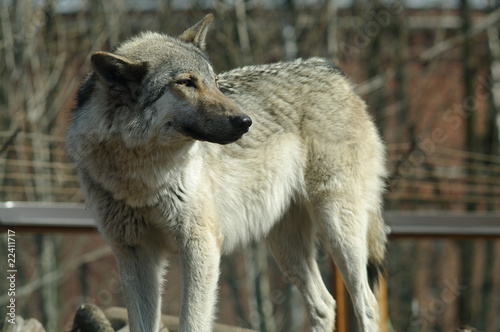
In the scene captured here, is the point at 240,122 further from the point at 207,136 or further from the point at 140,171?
the point at 140,171

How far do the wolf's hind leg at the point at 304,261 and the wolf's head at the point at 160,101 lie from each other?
1526 mm

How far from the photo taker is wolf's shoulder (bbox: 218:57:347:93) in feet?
14.6

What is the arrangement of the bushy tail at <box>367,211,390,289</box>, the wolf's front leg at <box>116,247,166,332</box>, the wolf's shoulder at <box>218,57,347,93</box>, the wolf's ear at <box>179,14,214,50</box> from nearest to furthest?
the wolf's front leg at <box>116,247,166,332</box>
the wolf's ear at <box>179,14,214,50</box>
the wolf's shoulder at <box>218,57,347,93</box>
the bushy tail at <box>367,211,390,289</box>

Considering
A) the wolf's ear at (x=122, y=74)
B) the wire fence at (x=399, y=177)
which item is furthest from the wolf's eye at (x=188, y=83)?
the wire fence at (x=399, y=177)

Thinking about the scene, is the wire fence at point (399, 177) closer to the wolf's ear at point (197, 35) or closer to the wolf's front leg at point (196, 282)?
the wolf's ear at point (197, 35)

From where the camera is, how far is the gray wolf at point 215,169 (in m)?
3.44

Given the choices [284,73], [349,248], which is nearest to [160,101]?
[284,73]

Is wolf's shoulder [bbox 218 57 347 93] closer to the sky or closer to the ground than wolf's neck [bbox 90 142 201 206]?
closer to the sky

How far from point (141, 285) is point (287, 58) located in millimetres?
7839

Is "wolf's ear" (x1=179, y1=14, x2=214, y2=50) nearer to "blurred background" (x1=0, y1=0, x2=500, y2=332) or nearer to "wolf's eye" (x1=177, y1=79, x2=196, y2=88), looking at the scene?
"wolf's eye" (x1=177, y1=79, x2=196, y2=88)

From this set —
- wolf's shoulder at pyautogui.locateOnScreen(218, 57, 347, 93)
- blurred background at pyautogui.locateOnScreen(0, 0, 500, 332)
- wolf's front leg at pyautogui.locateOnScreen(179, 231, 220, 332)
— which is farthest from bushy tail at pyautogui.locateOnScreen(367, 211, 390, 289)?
blurred background at pyautogui.locateOnScreen(0, 0, 500, 332)

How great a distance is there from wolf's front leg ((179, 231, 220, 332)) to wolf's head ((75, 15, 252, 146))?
61cm

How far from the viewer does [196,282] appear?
→ 357cm

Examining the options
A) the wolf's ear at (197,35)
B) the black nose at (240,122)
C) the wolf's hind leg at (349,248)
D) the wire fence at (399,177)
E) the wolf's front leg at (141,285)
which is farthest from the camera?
the wire fence at (399,177)
